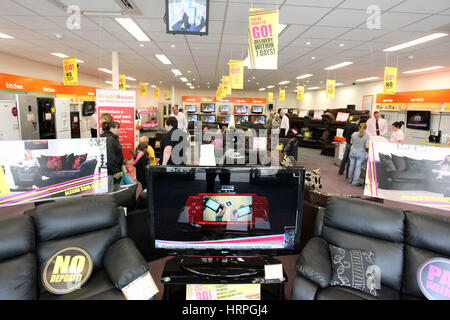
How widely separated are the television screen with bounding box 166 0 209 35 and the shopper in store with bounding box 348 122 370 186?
4.79 meters

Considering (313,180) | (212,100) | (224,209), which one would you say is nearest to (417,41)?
(313,180)

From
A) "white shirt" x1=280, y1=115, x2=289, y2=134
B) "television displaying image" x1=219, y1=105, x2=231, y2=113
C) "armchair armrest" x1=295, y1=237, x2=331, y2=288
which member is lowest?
"armchair armrest" x1=295, y1=237, x2=331, y2=288

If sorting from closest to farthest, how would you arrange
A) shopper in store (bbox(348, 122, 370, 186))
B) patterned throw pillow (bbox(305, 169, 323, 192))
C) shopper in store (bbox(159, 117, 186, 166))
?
patterned throw pillow (bbox(305, 169, 323, 192)), shopper in store (bbox(159, 117, 186, 166)), shopper in store (bbox(348, 122, 370, 186))

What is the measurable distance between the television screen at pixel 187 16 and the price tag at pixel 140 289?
2.48 m

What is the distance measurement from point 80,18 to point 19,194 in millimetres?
3508

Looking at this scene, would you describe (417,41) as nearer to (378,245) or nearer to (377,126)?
(377,126)

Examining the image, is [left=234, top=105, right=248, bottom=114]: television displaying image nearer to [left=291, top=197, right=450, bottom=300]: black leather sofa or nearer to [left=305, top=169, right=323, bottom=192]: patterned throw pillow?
[left=305, top=169, right=323, bottom=192]: patterned throw pillow

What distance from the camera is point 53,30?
5445 millimetres

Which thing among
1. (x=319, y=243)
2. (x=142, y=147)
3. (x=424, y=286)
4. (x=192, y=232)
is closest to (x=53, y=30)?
(x=142, y=147)

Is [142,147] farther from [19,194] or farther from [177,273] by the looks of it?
[177,273]

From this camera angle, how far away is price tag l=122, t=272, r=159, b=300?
1784 millimetres

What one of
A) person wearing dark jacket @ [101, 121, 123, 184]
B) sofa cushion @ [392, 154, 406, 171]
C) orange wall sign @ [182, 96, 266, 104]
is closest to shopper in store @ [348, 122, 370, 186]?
sofa cushion @ [392, 154, 406, 171]

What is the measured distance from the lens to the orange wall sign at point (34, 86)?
7.52 meters

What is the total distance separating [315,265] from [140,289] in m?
1.29
